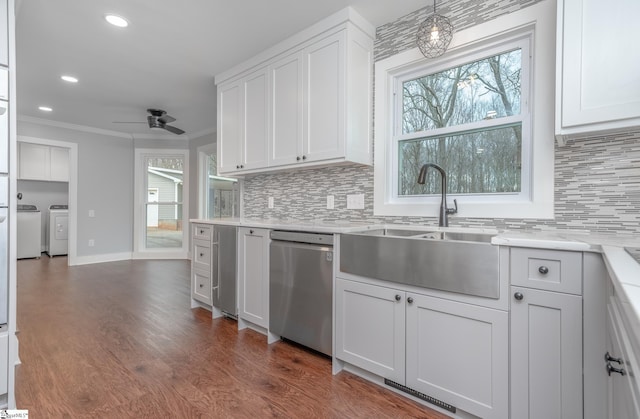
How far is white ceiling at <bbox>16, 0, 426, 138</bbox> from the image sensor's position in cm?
225

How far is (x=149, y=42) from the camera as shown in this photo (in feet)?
8.93

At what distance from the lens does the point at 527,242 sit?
132 cm

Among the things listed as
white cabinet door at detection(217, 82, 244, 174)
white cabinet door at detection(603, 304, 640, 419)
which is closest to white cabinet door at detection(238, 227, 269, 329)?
white cabinet door at detection(217, 82, 244, 174)

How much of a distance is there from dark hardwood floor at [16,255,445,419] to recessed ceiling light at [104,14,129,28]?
2404 millimetres

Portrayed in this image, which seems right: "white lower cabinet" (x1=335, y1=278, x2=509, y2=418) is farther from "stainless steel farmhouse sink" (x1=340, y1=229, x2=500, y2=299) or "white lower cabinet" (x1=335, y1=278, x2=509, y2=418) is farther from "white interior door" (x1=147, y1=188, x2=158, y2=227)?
"white interior door" (x1=147, y1=188, x2=158, y2=227)

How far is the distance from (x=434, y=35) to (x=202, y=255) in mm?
2657

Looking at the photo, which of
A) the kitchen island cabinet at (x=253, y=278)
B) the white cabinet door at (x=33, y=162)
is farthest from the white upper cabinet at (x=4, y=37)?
the white cabinet door at (x=33, y=162)

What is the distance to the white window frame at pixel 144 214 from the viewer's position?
6.06 metres

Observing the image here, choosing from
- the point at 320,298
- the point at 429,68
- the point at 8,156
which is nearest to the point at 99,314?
the point at 8,156

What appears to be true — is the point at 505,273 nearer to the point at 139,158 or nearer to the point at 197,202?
the point at 197,202

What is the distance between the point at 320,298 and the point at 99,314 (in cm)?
226

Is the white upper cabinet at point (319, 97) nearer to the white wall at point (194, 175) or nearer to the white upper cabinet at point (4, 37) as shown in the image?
the white upper cabinet at point (4, 37)

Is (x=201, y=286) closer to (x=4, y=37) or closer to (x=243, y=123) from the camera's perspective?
(x=243, y=123)

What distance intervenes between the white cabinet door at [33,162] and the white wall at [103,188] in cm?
98
